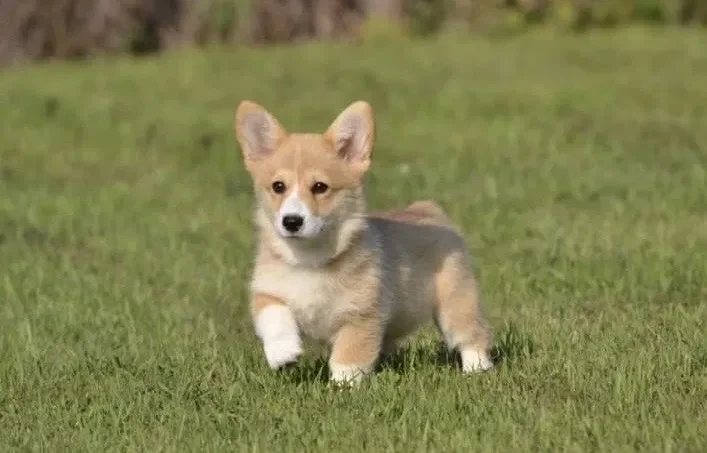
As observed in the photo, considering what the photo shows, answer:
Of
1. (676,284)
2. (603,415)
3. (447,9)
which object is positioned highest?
(603,415)

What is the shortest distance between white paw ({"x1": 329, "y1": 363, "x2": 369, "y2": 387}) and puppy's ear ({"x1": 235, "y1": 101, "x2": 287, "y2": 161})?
890 millimetres

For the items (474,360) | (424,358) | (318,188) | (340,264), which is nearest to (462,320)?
(474,360)

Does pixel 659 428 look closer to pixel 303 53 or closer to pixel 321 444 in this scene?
pixel 321 444

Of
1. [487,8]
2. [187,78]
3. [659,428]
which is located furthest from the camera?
[487,8]

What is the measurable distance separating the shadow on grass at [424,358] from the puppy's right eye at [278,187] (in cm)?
63

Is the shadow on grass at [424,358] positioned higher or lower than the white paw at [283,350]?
lower

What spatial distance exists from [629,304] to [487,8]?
13.9 meters

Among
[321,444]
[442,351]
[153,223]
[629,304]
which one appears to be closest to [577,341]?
[442,351]

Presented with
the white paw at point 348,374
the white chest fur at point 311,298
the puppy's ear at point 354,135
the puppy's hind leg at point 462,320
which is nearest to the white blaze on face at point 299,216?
the white chest fur at point 311,298

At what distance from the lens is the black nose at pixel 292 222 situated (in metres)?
5.51

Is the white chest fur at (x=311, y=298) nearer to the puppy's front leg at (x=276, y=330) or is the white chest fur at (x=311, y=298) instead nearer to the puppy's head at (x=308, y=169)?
the puppy's front leg at (x=276, y=330)

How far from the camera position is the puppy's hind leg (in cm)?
599

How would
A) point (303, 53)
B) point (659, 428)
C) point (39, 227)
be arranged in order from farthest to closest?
point (303, 53) < point (39, 227) < point (659, 428)

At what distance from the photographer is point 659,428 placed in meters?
4.91
